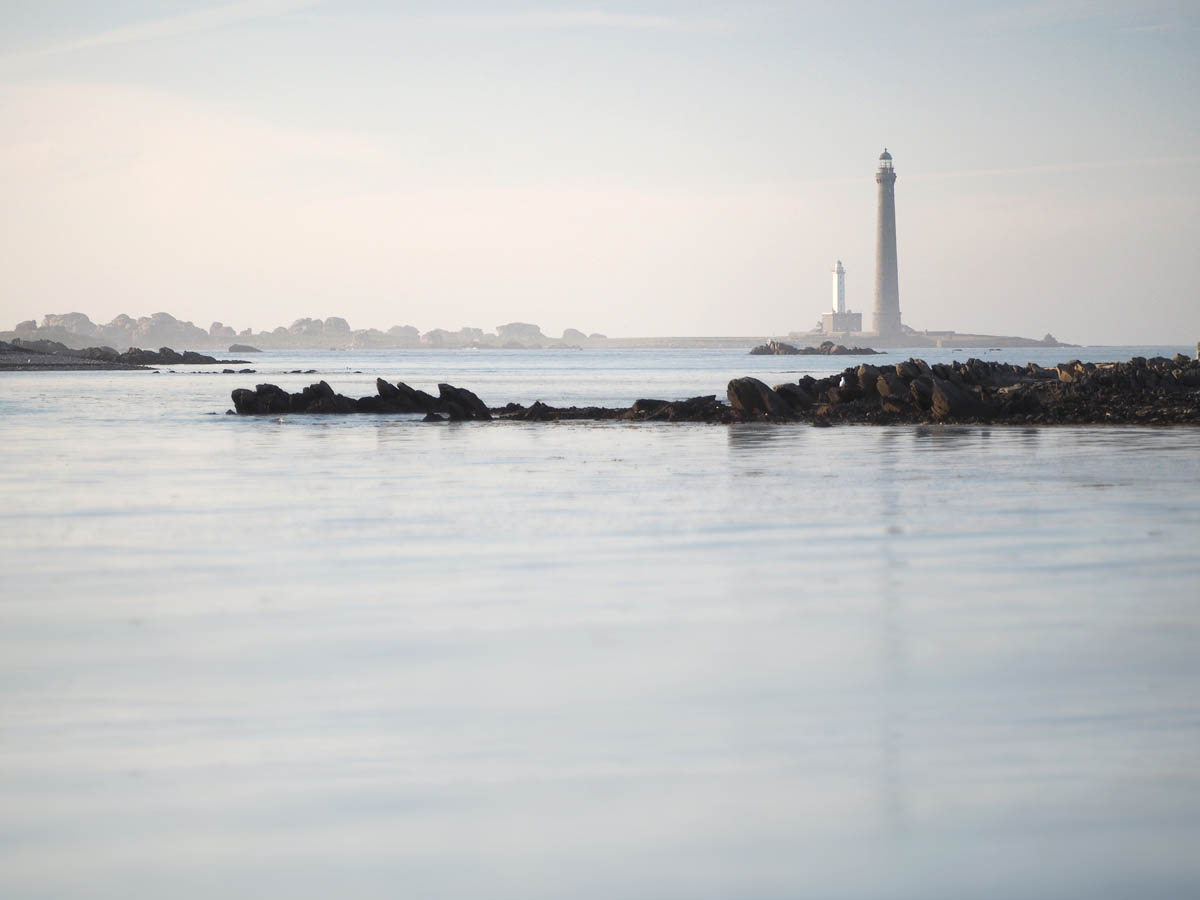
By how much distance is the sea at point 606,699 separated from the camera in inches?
163

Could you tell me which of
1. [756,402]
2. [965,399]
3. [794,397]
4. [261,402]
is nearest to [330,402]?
[261,402]

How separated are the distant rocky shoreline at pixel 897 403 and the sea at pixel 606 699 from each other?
14086 mm

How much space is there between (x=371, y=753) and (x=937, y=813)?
220 centimetres

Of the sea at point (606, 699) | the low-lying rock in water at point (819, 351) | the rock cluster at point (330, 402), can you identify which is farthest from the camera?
the low-lying rock in water at point (819, 351)

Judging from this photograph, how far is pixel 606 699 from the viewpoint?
6004mm

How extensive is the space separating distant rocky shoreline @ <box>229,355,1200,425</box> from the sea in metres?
14.1

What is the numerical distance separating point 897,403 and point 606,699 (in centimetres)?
2425

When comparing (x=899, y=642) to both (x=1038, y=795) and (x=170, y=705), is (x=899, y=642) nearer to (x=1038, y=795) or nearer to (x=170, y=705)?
(x=1038, y=795)

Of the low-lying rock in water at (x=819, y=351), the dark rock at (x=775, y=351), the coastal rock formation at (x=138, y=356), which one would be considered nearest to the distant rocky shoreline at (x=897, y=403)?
the coastal rock formation at (x=138, y=356)

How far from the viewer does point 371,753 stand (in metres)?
5.14

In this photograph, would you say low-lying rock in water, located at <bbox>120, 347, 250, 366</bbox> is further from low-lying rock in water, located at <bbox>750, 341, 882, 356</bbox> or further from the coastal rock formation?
low-lying rock in water, located at <bbox>750, 341, 882, 356</bbox>

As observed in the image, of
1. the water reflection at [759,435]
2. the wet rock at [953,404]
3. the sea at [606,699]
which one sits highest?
the wet rock at [953,404]

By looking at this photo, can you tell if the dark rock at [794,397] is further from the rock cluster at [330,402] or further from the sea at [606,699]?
the sea at [606,699]

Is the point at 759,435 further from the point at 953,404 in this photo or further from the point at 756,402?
the point at 953,404
